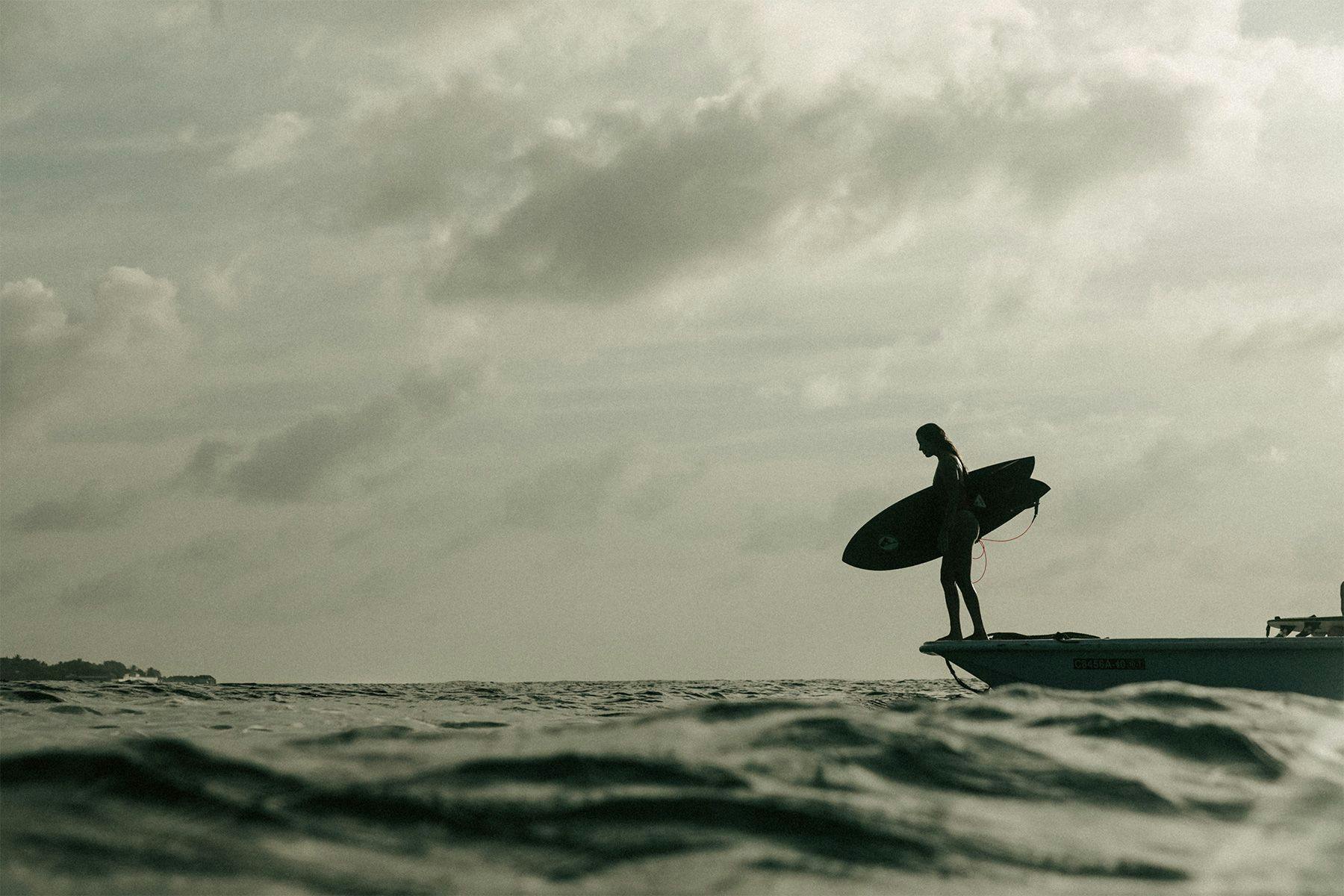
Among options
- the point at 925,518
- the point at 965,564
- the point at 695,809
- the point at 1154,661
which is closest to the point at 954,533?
the point at 965,564

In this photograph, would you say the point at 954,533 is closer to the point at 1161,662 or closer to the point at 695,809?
the point at 1161,662

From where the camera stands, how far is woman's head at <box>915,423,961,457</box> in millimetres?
12031

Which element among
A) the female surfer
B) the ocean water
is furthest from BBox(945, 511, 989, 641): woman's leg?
the ocean water

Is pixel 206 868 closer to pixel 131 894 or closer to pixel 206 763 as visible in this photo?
pixel 131 894

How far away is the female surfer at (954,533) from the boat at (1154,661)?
1.05ft

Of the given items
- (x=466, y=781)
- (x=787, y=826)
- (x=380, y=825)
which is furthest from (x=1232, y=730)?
(x=380, y=825)

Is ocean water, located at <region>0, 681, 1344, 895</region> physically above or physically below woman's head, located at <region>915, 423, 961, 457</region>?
below

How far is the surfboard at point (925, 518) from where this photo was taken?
1314 cm

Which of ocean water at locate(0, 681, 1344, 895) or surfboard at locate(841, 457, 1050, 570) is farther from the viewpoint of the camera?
surfboard at locate(841, 457, 1050, 570)

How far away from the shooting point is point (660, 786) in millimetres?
4184

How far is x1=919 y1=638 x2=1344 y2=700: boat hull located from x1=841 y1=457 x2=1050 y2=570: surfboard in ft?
7.02

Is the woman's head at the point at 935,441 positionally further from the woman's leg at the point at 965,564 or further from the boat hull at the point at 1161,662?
the boat hull at the point at 1161,662

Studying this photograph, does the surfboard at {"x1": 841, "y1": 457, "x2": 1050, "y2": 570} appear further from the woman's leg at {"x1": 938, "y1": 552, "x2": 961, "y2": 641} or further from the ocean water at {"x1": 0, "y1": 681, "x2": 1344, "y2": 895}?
the ocean water at {"x1": 0, "y1": 681, "x2": 1344, "y2": 895}

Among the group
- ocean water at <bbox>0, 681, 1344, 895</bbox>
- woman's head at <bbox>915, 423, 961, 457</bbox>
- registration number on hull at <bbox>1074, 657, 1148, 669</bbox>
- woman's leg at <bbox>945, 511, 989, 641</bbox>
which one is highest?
woman's head at <bbox>915, 423, 961, 457</bbox>
